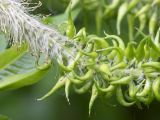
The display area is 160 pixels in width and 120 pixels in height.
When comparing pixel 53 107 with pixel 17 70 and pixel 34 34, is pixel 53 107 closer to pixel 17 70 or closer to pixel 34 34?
pixel 17 70

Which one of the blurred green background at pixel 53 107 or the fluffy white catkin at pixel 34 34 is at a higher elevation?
the fluffy white catkin at pixel 34 34

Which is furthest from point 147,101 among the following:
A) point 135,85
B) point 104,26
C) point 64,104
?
point 104,26

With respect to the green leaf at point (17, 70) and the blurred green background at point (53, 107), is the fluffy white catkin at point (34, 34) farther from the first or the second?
the blurred green background at point (53, 107)

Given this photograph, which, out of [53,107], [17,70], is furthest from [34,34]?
[53,107]

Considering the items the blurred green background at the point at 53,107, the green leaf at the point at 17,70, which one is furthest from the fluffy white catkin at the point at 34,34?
the blurred green background at the point at 53,107

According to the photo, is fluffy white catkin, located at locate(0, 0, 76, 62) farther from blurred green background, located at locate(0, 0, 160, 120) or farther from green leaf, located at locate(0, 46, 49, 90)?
blurred green background, located at locate(0, 0, 160, 120)

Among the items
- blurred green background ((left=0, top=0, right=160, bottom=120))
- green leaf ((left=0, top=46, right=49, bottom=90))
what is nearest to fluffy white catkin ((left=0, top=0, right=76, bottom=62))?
green leaf ((left=0, top=46, right=49, bottom=90))
